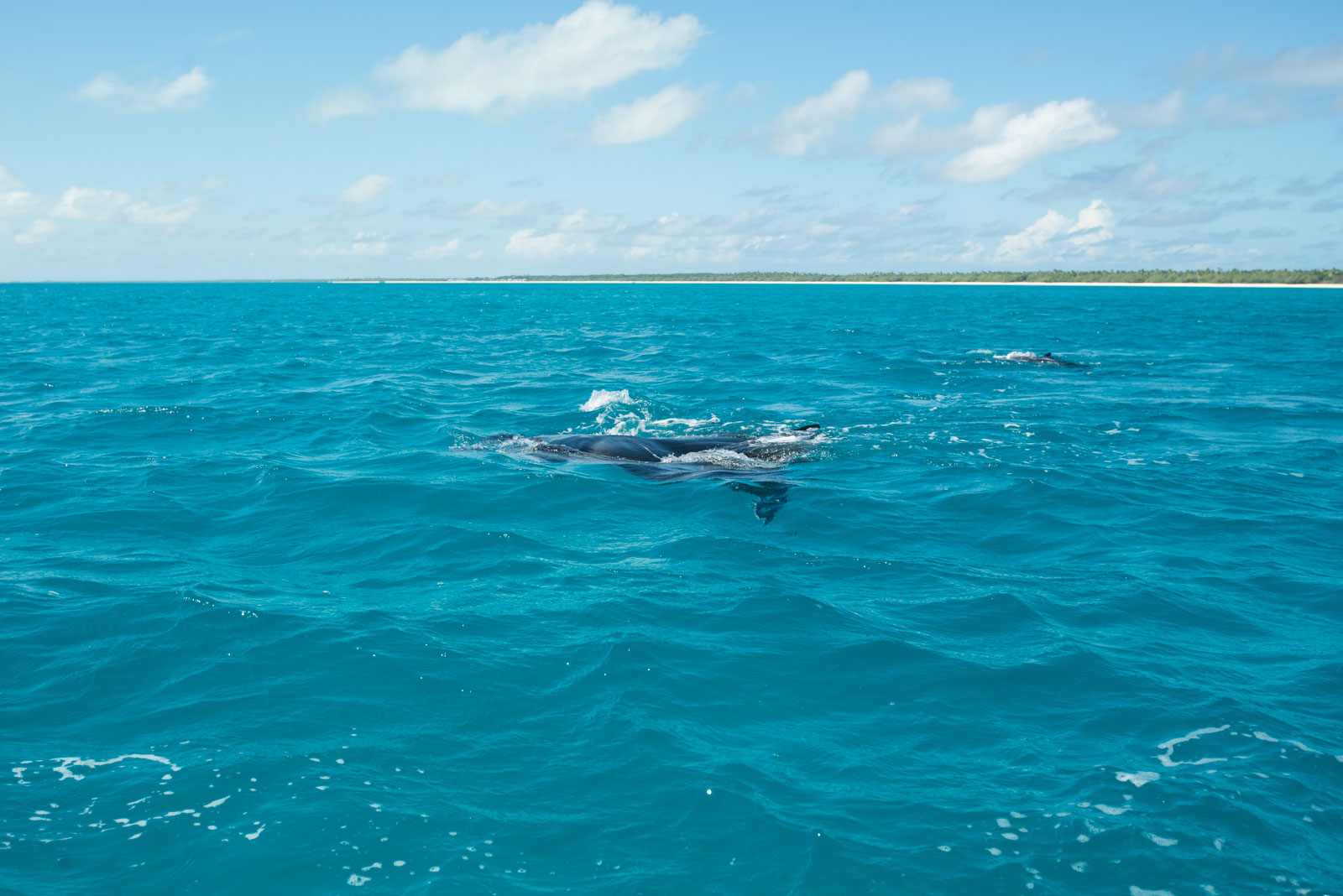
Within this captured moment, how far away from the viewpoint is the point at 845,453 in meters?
18.8

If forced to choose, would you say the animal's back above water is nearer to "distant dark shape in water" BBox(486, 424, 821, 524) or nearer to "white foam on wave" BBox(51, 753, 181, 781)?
"distant dark shape in water" BBox(486, 424, 821, 524)

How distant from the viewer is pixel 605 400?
25.1m

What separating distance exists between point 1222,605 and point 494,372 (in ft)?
89.8

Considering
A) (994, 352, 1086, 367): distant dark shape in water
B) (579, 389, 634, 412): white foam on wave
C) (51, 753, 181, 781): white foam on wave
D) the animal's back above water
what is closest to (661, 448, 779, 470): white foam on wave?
the animal's back above water

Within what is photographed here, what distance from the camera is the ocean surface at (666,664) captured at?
5.92m

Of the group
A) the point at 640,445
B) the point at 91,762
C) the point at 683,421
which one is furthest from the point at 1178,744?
the point at 683,421

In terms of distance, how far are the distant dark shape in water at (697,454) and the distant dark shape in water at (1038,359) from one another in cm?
2038

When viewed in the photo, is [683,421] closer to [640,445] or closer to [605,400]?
[605,400]

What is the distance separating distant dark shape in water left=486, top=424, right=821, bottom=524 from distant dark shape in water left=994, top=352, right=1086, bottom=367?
2038cm

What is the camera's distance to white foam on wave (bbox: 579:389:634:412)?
80.1ft

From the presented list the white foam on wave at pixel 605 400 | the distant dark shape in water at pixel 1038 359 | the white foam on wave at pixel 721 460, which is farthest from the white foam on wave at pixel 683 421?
the distant dark shape in water at pixel 1038 359

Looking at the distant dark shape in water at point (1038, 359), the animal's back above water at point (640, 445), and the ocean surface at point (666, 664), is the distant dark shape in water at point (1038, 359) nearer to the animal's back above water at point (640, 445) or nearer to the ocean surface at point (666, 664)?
the ocean surface at point (666, 664)

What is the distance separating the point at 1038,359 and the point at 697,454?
24113mm

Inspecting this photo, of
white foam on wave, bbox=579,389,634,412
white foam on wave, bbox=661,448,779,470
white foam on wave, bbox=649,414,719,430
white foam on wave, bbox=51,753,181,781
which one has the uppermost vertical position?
white foam on wave, bbox=579,389,634,412
